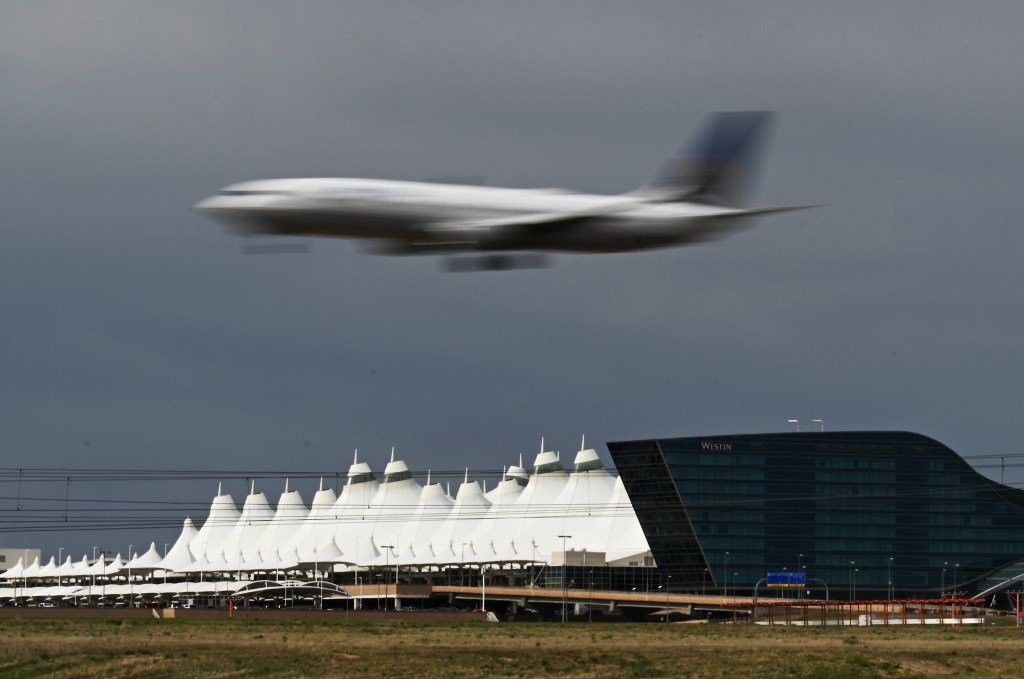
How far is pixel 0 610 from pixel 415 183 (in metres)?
109

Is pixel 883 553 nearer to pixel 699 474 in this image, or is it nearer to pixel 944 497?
pixel 944 497

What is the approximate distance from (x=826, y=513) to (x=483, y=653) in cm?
12140

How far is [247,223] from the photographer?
33875 millimetres

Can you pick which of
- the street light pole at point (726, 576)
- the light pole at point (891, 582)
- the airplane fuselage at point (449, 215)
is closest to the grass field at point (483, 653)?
the airplane fuselage at point (449, 215)

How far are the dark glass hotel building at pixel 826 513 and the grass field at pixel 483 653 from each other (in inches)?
3448

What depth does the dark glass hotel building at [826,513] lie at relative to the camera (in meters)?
192

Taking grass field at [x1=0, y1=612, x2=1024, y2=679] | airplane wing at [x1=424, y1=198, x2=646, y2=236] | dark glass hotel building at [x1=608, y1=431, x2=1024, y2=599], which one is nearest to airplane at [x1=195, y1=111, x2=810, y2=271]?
airplane wing at [x1=424, y1=198, x2=646, y2=236]

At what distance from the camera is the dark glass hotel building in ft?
629

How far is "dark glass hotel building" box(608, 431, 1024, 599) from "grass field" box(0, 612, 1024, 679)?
8758 centimetres

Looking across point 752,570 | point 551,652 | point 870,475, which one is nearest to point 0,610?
point 551,652

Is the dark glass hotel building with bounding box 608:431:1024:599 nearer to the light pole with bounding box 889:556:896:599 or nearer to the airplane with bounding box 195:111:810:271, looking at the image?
the light pole with bounding box 889:556:896:599

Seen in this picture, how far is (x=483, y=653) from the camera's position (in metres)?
81.9

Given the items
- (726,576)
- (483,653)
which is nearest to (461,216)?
(483,653)

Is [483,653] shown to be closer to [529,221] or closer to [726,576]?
[529,221]
